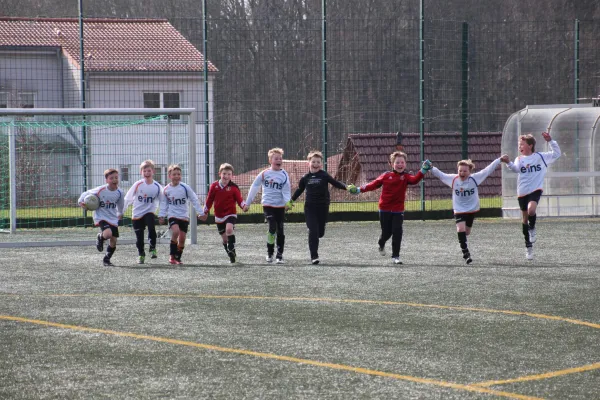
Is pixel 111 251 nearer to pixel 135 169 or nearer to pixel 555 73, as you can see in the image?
pixel 135 169

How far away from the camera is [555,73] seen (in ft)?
69.1

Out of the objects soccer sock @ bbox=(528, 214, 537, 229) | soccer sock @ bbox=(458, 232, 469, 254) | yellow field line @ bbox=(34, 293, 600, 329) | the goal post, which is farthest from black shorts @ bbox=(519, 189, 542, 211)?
the goal post

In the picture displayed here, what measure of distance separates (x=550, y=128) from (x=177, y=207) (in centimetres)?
1055

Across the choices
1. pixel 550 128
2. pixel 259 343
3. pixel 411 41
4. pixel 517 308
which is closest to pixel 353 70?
pixel 411 41

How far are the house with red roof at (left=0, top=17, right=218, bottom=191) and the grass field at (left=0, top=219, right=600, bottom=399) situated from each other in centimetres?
582

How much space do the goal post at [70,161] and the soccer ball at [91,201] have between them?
3.68m

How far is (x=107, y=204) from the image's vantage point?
12523mm

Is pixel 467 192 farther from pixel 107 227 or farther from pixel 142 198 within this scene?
pixel 107 227

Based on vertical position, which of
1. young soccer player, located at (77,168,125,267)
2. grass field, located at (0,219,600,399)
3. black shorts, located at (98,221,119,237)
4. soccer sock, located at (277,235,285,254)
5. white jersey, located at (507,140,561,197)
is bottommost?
→ grass field, located at (0,219,600,399)

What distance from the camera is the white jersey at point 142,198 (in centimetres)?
1277

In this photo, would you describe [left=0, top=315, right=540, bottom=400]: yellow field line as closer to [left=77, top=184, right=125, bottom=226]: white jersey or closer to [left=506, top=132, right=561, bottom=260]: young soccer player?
[left=77, top=184, right=125, bottom=226]: white jersey

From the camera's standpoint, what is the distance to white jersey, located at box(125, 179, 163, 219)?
12766 millimetres

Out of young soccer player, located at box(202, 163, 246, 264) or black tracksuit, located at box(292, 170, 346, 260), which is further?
young soccer player, located at box(202, 163, 246, 264)

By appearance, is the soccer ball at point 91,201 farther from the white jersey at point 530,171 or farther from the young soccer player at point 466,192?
the white jersey at point 530,171
